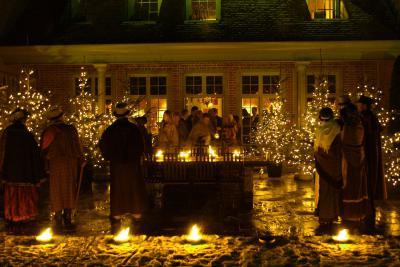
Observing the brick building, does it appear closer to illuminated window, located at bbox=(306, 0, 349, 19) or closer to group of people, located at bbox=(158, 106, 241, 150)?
illuminated window, located at bbox=(306, 0, 349, 19)

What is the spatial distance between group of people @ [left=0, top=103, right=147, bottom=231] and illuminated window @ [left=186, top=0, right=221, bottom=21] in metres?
10.5

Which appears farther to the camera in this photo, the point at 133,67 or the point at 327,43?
the point at 133,67

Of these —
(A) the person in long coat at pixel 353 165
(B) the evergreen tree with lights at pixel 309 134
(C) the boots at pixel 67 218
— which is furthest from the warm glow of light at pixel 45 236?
(B) the evergreen tree with lights at pixel 309 134

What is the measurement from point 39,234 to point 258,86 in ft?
38.2

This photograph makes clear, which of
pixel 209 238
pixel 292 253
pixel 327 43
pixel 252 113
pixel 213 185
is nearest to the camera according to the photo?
pixel 292 253

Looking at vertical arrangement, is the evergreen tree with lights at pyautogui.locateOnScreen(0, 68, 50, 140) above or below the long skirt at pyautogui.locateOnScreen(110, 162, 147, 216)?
above

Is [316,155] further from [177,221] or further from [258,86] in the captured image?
[258,86]

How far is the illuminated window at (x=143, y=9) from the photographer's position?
19016 millimetres

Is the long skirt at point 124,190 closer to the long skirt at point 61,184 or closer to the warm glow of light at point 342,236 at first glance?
the long skirt at point 61,184

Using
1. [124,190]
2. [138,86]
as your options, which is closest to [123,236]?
[124,190]

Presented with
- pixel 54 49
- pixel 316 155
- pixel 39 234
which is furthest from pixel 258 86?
pixel 39 234

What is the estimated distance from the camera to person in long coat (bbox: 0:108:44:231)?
346 inches

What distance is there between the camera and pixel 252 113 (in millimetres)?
18578

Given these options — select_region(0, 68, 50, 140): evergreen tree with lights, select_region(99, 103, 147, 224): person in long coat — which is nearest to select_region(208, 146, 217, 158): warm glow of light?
select_region(99, 103, 147, 224): person in long coat
